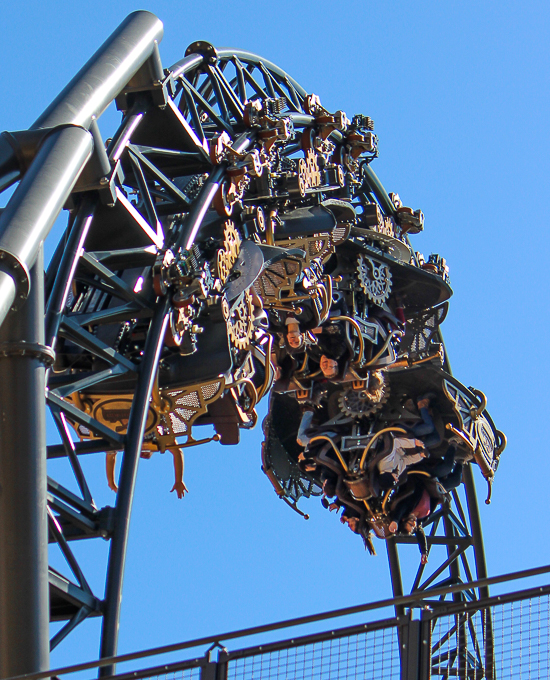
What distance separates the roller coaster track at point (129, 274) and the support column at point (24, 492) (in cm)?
1

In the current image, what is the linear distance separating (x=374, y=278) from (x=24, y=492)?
1020 cm

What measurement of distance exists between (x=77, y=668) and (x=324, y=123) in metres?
9.92

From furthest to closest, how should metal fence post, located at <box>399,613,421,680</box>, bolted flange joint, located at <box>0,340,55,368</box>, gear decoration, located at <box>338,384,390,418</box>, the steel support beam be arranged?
1. gear decoration, located at <box>338,384,390,418</box>
2. the steel support beam
3. bolted flange joint, located at <box>0,340,55,368</box>
4. metal fence post, located at <box>399,613,421,680</box>

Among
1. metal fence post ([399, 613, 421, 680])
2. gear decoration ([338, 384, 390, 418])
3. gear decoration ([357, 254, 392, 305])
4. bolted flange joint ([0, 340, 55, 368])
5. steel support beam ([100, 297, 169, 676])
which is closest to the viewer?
metal fence post ([399, 613, 421, 680])

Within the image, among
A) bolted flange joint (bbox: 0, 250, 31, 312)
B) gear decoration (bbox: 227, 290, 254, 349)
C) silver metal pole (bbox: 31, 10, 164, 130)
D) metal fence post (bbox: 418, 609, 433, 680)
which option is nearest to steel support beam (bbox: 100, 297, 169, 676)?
gear decoration (bbox: 227, 290, 254, 349)

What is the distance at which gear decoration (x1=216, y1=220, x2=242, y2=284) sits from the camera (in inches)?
464

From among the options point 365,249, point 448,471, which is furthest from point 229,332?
point 448,471

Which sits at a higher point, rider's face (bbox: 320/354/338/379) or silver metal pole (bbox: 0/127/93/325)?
rider's face (bbox: 320/354/338/379)

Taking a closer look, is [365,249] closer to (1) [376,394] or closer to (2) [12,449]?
(1) [376,394]

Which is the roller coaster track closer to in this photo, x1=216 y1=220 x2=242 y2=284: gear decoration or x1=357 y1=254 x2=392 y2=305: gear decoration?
x1=216 y1=220 x2=242 y2=284: gear decoration

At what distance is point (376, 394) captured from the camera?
1827cm

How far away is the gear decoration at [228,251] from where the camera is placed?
11.8 metres

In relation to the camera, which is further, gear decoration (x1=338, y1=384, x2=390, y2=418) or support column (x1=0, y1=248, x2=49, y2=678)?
gear decoration (x1=338, y1=384, x2=390, y2=418)

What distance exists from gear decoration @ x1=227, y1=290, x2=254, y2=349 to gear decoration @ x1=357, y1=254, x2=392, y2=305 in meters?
4.92
